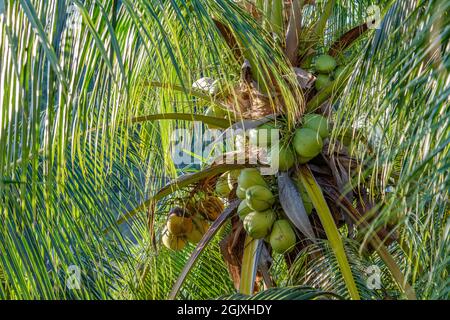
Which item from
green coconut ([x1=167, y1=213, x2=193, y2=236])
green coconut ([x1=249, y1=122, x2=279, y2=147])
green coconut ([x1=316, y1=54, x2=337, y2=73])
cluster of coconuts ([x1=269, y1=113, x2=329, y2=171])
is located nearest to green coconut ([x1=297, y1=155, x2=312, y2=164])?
cluster of coconuts ([x1=269, y1=113, x2=329, y2=171])

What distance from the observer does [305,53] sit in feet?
9.78

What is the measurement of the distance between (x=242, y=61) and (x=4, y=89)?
1.18m

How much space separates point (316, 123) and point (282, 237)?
38 centimetres

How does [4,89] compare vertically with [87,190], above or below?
above

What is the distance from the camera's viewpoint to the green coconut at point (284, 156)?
2693 millimetres

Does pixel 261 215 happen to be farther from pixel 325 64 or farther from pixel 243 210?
pixel 325 64

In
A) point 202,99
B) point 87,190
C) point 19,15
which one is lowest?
point 87,190

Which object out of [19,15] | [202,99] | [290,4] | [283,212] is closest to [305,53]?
[290,4]

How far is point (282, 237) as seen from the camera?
266 centimetres

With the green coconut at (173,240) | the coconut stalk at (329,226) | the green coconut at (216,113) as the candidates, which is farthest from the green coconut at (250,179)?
the green coconut at (173,240)
